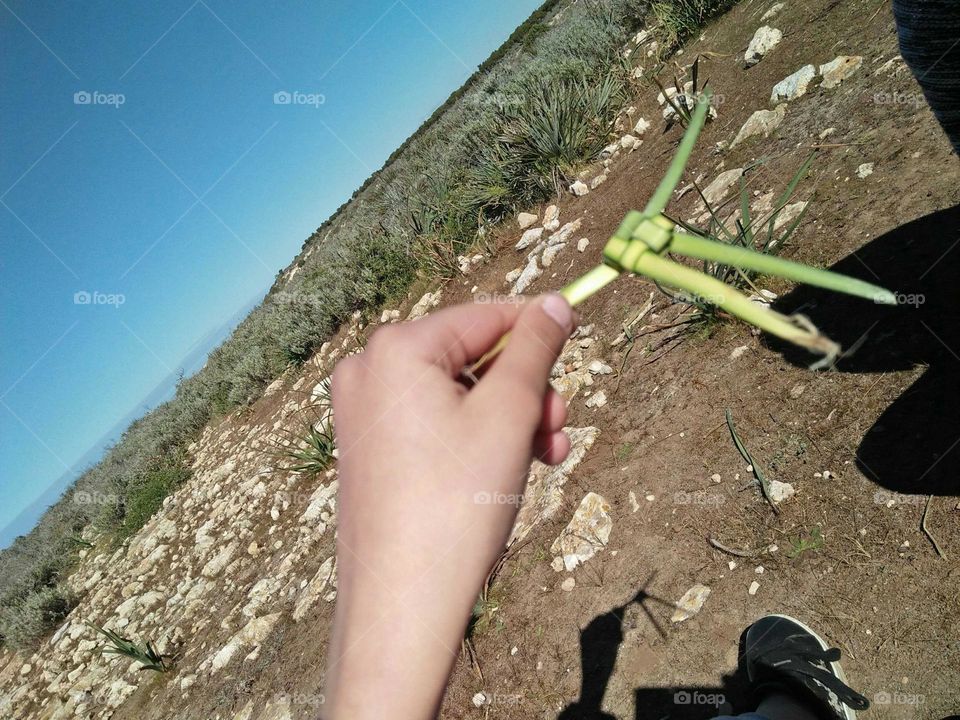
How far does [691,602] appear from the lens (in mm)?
2207

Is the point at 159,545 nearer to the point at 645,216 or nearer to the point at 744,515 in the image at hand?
the point at 744,515

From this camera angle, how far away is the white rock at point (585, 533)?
262 cm

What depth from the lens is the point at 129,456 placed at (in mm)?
11570

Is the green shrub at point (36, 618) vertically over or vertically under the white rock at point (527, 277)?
over

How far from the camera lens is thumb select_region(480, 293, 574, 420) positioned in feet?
3.44

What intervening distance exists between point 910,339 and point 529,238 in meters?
3.66

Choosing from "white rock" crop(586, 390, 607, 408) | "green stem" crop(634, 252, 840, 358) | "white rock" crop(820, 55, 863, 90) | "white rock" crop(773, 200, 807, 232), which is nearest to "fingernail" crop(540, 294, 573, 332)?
"green stem" crop(634, 252, 840, 358)

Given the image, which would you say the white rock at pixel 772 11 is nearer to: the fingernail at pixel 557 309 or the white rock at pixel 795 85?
the white rock at pixel 795 85

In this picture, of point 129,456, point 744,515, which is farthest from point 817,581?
point 129,456

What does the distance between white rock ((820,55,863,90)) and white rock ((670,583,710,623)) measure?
3546mm

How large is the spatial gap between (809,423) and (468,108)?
34.0ft

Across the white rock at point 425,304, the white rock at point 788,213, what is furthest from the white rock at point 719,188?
the white rock at point 425,304

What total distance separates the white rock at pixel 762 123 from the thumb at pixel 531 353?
370 centimetres

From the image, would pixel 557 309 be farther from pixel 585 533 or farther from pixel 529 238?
pixel 529 238
